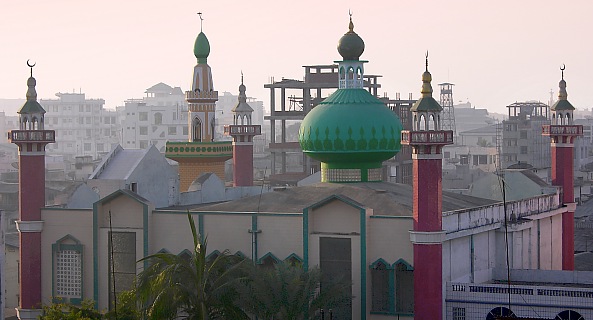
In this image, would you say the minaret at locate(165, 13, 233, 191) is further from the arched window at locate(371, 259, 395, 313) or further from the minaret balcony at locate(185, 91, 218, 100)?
the arched window at locate(371, 259, 395, 313)

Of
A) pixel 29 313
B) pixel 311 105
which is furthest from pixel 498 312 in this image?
pixel 311 105

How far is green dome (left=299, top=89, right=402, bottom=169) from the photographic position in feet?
143

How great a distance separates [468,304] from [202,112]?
20201mm

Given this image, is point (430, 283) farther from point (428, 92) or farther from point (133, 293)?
point (133, 293)

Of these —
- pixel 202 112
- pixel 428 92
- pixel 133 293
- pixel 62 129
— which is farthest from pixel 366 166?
pixel 62 129

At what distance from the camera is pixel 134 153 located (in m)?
51.0

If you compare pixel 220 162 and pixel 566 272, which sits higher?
pixel 220 162

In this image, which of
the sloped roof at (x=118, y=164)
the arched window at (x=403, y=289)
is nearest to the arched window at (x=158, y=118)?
the sloped roof at (x=118, y=164)

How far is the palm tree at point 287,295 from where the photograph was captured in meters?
37.0

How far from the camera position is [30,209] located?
4325 centimetres

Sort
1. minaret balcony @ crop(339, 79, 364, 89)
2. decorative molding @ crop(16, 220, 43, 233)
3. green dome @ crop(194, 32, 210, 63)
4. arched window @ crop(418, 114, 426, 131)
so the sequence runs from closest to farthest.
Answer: arched window @ crop(418, 114, 426, 131)
decorative molding @ crop(16, 220, 43, 233)
minaret balcony @ crop(339, 79, 364, 89)
green dome @ crop(194, 32, 210, 63)

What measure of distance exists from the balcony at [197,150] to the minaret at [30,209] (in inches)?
428

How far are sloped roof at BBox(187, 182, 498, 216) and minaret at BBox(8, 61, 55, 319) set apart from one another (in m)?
5.19

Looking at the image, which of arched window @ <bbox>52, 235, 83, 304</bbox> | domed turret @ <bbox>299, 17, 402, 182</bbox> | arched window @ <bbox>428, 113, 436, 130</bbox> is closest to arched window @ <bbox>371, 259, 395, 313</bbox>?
arched window @ <bbox>428, 113, 436, 130</bbox>
